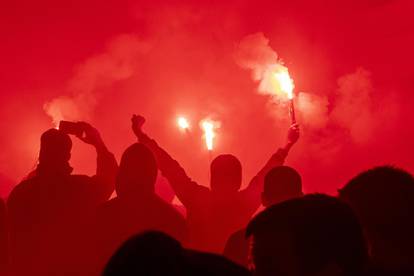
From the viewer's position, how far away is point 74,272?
458 centimetres

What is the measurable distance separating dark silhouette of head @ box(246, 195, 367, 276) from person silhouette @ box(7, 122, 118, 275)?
259 cm

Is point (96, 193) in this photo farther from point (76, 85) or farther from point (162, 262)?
point (76, 85)

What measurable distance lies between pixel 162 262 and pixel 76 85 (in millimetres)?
12392

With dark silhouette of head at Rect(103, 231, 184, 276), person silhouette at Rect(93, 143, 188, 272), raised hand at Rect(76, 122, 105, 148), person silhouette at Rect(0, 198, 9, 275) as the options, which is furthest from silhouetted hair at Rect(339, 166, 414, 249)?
raised hand at Rect(76, 122, 105, 148)

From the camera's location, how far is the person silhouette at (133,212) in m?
4.50

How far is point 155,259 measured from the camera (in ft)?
6.28

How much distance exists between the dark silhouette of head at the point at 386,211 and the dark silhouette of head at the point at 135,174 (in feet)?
6.19

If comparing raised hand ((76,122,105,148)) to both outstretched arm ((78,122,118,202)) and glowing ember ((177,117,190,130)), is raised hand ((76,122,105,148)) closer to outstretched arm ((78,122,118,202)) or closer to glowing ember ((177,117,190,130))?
outstretched arm ((78,122,118,202))

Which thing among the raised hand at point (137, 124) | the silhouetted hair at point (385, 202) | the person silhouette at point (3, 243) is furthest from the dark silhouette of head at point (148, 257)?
the raised hand at point (137, 124)

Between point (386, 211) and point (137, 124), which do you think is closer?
point (386, 211)

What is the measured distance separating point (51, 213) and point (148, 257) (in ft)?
9.90

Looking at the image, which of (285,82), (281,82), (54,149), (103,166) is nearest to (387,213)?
(54,149)

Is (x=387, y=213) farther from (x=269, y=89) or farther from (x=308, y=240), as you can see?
(x=269, y=89)

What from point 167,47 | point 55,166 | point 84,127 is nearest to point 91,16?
point 167,47
